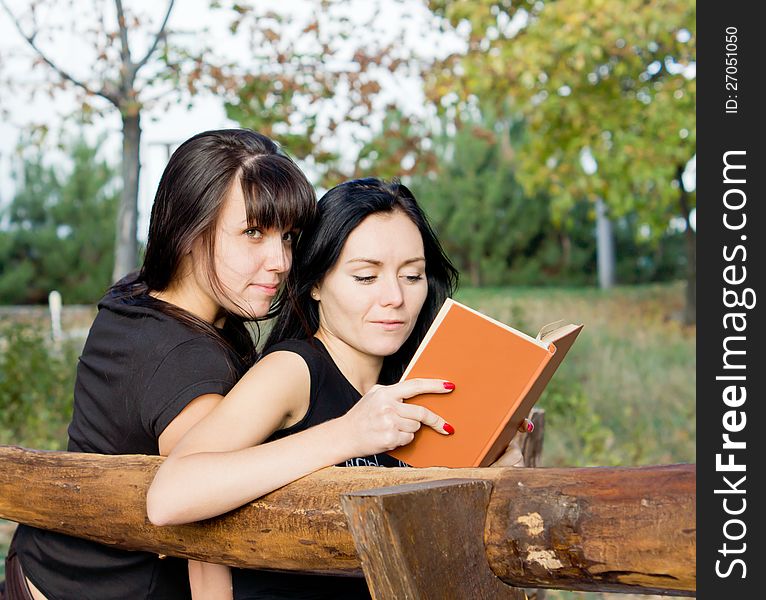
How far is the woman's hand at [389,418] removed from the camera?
171cm

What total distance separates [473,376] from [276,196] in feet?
2.07

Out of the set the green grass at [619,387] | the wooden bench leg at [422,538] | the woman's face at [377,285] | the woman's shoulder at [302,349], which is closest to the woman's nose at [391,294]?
the woman's face at [377,285]

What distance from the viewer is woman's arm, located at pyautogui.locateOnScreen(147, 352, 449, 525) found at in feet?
5.46

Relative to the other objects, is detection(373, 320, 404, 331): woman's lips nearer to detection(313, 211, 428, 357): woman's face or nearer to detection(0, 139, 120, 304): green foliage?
detection(313, 211, 428, 357): woman's face

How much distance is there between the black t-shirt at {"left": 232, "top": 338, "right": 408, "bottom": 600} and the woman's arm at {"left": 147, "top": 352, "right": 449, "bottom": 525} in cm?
21

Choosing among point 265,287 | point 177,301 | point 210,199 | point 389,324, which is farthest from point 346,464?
point 210,199

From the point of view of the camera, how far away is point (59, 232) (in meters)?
16.5

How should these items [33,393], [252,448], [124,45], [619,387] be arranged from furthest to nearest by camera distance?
[619,387] < [33,393] < [124,45] < [252,448]

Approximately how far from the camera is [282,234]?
2.17 metres

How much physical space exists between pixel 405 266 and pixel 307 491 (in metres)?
0.66

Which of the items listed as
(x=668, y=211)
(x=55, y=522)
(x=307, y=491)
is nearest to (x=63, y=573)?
(x=55, y=522)

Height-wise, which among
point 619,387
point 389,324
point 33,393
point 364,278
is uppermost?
point 364,278

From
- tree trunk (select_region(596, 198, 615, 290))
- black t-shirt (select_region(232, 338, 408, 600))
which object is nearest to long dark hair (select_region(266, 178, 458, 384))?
black t-shirt (select_region(232, 338, 408, 600))

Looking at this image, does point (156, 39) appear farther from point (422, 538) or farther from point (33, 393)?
point (422, 538)
